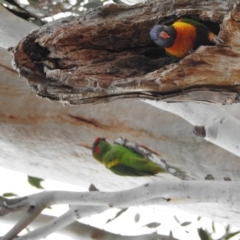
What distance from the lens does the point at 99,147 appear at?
1316mm

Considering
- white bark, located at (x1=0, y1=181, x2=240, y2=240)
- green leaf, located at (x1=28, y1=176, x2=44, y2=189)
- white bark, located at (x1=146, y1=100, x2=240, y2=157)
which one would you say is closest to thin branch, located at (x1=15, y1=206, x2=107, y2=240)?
white bark, located at (x1=0, y1=181, x2=240, y2=240)

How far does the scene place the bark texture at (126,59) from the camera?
2.43 ft

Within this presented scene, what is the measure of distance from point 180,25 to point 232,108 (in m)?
0.66

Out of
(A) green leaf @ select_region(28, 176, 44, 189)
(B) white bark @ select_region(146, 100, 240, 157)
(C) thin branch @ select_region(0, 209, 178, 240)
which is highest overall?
(B) white bark @ select_region(146, 100, 240, 157)

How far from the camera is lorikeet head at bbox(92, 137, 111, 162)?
1309 millimetres

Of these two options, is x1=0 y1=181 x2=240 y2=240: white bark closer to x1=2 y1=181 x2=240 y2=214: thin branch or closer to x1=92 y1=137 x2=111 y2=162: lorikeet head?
x1=2 y1=181 x2=240 y2=214: thin branch

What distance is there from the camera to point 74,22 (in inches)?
32.2

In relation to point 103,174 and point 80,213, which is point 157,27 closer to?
point 80,213

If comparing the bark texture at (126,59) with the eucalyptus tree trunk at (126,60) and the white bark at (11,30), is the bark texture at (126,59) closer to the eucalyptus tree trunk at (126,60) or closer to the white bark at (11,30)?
the eucalyptus tree trunk at (126,60)

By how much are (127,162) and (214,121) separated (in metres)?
0.31

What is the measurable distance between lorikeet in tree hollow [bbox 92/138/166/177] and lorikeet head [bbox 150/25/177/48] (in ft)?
1.70

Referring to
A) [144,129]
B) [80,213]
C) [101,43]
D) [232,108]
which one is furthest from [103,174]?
[101,43]

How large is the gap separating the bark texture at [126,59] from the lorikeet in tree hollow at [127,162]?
0.43m

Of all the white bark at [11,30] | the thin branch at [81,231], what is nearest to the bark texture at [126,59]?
the white bark at [11,30]
